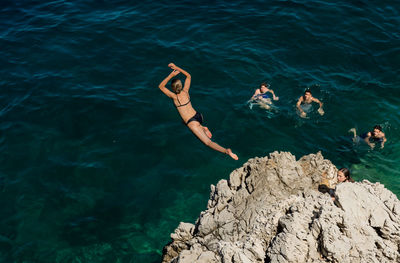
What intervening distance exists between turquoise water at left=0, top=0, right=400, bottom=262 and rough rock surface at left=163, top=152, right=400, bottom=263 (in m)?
4.00

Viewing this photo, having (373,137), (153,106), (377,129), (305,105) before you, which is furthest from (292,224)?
(153,106)

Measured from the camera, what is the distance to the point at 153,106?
52.4ft

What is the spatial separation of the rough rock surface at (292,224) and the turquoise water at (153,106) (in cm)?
400

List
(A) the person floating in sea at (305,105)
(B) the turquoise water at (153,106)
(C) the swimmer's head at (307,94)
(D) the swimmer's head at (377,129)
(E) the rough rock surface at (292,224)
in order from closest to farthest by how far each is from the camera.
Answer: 1. (E) the rough rock surface at (292,224)
2. (B) the turquoise water at (153,106)
3. (D) the swimmer's head at (377,129)
4. (C) the swimmer's head at (307,94)
5. (A) the person floating in sea at (305,105)

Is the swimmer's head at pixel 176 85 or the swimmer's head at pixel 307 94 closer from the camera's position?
the swimmer's head at pixel 176 85

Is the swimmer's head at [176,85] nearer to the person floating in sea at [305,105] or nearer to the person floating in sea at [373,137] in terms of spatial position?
the person floating in sea at [305,105]

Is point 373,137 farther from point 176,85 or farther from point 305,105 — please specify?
point 176,85

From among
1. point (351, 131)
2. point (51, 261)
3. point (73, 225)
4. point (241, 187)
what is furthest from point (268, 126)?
point (51, 261)

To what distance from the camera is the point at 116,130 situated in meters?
14.9

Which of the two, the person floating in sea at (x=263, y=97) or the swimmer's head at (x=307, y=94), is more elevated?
the swimmer's head at (x=307, y=94)

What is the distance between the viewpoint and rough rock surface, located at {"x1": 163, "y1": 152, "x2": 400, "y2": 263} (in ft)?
20.3

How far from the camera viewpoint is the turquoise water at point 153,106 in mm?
12242

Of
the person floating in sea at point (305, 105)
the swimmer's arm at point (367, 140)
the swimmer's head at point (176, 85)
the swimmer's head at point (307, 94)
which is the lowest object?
the swimmer's arm at point (367, 140)

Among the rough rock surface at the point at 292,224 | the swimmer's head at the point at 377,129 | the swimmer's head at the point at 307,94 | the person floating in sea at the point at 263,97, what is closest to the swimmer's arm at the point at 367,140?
the swimmer's head at the point at 377,129
